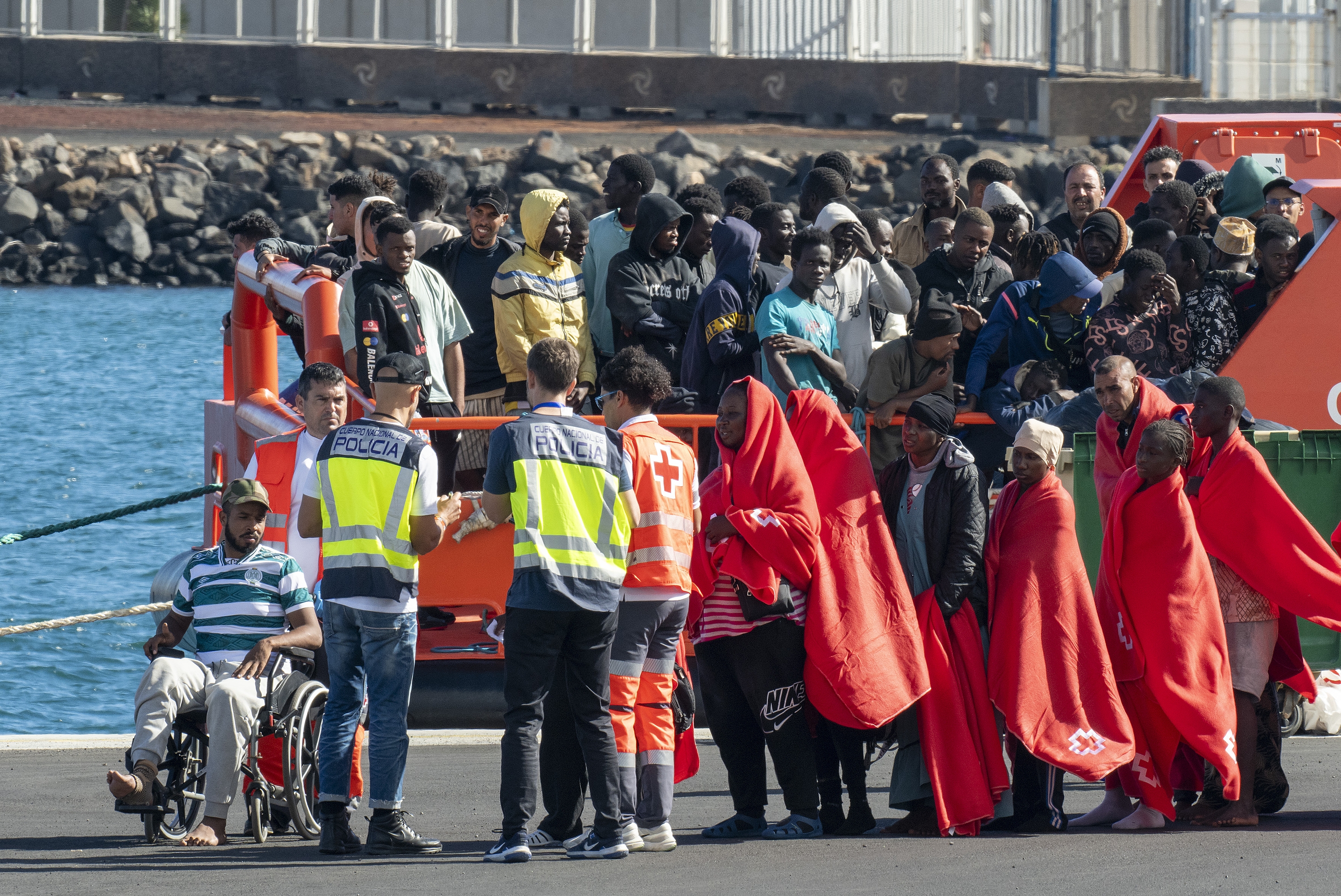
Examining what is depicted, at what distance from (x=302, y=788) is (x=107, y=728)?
9745mm

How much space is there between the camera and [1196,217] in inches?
440

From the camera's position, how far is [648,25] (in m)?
48.8

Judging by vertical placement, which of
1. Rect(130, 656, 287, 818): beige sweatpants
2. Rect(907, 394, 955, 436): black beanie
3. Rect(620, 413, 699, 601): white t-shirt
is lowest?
Rect(130, 656, 287, 818): beige sweatpants

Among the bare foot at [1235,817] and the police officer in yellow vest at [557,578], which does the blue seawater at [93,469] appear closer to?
the police officer in yellow vest at [557,578]

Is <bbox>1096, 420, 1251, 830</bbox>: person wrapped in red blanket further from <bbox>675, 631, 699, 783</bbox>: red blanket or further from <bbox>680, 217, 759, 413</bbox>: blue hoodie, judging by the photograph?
<bbox>680, 217, 759, 413</bbox>: blue hoodie

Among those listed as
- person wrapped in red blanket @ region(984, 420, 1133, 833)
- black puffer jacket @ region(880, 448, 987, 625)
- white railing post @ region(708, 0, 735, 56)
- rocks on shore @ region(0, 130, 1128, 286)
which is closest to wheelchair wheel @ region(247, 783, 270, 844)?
black puffer jacket @ region(880, 448, 987, 625)

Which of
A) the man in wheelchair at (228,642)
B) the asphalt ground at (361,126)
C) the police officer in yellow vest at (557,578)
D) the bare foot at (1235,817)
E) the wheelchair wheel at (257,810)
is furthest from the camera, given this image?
the asphalt ground at (361,126)

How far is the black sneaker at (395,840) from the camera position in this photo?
6.93m

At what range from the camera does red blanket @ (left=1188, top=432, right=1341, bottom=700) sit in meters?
7.44

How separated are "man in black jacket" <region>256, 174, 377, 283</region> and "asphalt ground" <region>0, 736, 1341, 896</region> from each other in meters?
3.33

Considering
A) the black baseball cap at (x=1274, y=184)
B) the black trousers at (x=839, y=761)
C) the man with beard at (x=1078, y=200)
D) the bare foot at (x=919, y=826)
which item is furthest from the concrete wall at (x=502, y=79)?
the bare foot at (x=919, y=826)

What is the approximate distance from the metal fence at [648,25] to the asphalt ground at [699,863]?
40.8 metres

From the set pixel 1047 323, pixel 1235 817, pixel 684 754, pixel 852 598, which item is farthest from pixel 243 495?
pixel 1047 323

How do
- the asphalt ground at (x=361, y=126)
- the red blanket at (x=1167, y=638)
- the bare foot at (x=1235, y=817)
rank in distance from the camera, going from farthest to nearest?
the asphalt ground at (x=361, y=126) → the bare foot at (x=1235, y=817) → the red blanket at (x=1167, y=638)
